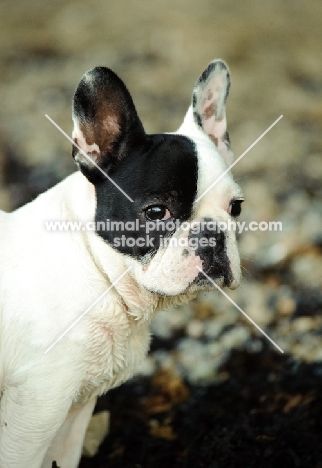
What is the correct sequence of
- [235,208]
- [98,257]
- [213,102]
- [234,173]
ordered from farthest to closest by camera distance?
[234,173]
[213,102]
[235,208]
[98,257]

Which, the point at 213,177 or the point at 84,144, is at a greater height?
the point at 84,144

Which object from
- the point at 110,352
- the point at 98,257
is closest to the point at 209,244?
the point at 98,257

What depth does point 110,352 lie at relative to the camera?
8.54 ft

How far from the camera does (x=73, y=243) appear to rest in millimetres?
2539

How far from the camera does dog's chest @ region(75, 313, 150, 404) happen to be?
2.52 m

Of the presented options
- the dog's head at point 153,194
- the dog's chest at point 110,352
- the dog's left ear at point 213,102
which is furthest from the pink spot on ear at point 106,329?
the dog's left ear at point 213,102

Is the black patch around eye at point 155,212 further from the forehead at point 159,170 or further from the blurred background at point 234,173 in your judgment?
the blurred background at point 234,173

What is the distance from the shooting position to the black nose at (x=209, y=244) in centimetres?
245

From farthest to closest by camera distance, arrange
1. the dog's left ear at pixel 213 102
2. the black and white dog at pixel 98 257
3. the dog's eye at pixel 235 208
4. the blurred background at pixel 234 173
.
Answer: the blurred background at pixel 234 173, the dog's left ear at pixel 213 102, the dog's eye at pixel 235 208, the black and white dog at pixel 98 257

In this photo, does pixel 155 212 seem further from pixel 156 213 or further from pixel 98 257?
pixel 98 257

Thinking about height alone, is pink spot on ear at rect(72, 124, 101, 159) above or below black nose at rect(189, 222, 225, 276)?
above

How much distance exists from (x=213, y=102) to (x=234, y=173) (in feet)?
6.05

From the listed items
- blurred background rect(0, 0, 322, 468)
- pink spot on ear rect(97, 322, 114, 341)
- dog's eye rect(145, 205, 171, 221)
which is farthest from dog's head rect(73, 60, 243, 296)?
blurred background rect(0, 0, 322, 468)

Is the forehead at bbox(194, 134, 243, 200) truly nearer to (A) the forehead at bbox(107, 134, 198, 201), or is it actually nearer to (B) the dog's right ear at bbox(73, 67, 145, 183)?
(A) the forehead at bbox(107, 134, 198, 201)
